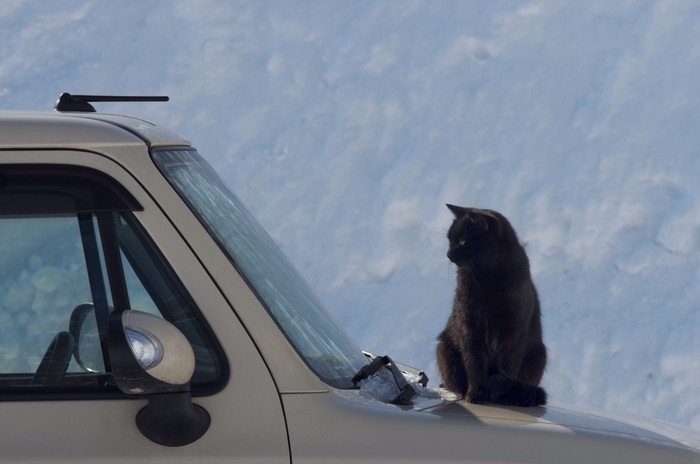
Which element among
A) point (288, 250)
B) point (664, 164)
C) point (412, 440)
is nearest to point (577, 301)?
point (664, 164)

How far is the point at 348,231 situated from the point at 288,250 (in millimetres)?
651

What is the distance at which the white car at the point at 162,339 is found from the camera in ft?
6.50

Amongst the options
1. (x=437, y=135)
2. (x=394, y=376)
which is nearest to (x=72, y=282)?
(x=394, y=376)

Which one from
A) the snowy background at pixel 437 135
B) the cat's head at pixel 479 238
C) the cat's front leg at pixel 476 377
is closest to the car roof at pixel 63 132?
the cat's front leg at pixel 476 377

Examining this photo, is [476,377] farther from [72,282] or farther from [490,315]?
[72,282]

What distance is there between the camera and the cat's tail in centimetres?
272

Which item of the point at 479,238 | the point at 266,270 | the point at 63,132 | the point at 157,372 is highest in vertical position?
the point at 479,238

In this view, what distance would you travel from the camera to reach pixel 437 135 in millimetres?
10766

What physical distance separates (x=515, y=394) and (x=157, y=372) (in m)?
1.24

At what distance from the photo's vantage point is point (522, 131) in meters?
10.6

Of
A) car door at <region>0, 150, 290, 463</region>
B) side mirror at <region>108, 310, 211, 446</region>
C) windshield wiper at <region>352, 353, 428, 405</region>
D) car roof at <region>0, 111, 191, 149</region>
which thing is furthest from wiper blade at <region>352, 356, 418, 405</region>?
car roof at <region>0, 111, 191, 149</region>

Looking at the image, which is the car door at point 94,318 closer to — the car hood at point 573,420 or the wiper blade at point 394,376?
the wiper blade at point 394,376

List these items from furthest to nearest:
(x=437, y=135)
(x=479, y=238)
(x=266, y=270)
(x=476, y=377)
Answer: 1. (x=437, y=135)
2. (x=479, y=238)
3. (x=476, y=377)
4. (x=266, y=270)

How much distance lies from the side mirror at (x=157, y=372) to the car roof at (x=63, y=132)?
1.36 ft
